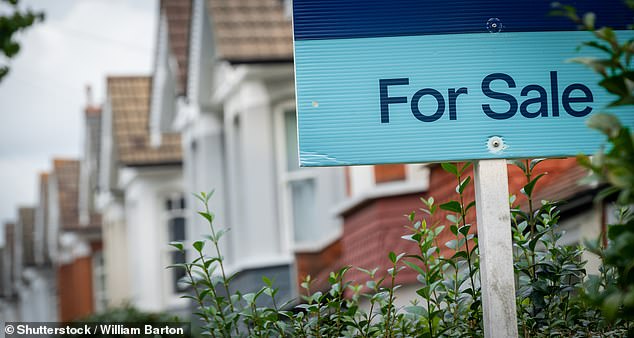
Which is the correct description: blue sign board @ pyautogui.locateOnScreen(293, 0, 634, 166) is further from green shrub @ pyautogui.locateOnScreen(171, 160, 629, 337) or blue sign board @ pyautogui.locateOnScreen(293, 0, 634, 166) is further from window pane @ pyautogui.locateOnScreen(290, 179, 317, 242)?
window pane @ pyautogui.locateOnScreen(290, 179, 317, 242)

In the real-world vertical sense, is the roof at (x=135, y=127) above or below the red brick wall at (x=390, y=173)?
above

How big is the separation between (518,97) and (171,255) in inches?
997

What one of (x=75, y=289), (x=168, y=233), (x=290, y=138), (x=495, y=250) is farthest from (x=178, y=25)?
(x=75, y=289)

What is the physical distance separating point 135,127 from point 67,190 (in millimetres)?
16150

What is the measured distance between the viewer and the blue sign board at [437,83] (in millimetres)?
4055

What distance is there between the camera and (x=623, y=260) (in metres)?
3.05

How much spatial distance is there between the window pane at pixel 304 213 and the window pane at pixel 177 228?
10974 millimetres

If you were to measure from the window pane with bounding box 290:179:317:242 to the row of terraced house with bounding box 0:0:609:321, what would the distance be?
0.02m

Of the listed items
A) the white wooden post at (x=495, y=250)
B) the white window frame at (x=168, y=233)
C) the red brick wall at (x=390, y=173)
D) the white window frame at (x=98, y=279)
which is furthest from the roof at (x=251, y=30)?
the white window frame at (x=98, y=279)

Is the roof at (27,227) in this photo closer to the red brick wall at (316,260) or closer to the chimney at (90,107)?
the chimney at (90,107)

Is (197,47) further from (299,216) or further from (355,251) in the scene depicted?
(355,251)

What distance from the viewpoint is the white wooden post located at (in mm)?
3996

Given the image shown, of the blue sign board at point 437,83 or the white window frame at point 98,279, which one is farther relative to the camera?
the white window frame at point 98,279

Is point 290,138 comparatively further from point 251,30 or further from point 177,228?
point 177,228
